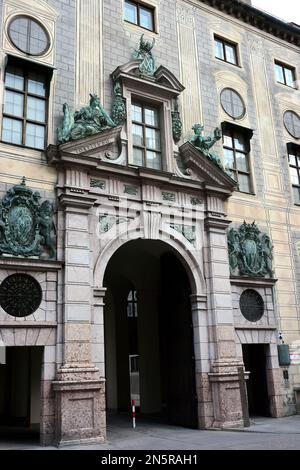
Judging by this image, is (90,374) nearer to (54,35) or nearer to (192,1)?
(54,35)

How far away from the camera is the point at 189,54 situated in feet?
58.9

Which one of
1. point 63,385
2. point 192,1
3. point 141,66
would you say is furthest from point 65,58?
point 63,385

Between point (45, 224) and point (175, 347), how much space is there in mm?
6057

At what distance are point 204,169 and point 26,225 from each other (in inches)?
248

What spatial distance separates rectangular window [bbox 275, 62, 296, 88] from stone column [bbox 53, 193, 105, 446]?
11.6 metres

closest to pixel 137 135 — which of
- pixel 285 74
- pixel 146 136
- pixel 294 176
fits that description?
pixel 146 136

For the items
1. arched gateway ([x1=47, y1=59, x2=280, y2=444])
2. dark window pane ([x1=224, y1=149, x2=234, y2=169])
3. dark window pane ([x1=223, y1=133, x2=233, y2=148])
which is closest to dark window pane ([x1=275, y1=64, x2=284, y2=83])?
dark window pane ([x1=223, y1=133, x2=233, y2=148])

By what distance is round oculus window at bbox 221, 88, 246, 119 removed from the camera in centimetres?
1838

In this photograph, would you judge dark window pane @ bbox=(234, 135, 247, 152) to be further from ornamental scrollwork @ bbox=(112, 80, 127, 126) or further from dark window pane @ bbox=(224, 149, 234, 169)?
ornamental scrollwork @ bbox=(112, 80, 127, 126)

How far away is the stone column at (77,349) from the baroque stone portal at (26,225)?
45cm

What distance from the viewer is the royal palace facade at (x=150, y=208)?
1252 centimetres

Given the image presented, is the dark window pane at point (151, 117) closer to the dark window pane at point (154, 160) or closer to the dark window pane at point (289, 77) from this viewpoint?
the dark window pane at point (154, 160)

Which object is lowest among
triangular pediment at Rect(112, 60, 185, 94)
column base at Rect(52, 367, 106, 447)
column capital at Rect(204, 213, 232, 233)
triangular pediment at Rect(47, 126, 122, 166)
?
column base at Rect(52, 367, 106, 447)

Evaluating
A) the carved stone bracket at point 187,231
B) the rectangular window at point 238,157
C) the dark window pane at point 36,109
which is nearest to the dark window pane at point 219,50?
the rectangular window at point 238,157
